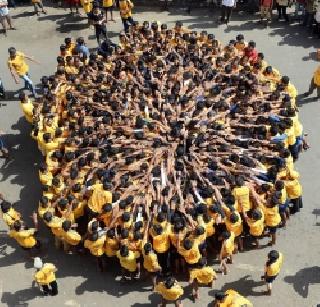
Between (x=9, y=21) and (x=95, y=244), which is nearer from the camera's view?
(x=95, y=244)

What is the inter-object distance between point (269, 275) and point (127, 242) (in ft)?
Answer: 10.1

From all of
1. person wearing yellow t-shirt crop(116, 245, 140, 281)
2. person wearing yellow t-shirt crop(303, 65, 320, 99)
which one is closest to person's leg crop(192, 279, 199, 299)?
person wearing yellow t-shirt crop(116, 245, 140, 281)

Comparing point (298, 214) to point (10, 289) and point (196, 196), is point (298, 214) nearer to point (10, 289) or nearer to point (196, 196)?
point (196, 196)

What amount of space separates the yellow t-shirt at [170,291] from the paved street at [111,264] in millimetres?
857

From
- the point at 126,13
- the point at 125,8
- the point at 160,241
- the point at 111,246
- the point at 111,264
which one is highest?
the point at 125,8

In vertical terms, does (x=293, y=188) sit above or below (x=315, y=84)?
below

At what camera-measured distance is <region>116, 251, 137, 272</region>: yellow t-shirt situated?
12.6 metres

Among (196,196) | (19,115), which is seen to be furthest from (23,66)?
(196,196)

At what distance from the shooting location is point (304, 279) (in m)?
13.2

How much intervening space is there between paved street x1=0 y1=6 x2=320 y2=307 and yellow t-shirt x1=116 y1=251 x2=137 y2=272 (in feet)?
2.47

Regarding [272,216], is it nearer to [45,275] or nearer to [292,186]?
[292,186]

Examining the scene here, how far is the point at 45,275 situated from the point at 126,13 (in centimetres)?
1146

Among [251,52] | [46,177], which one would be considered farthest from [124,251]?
[251,52]

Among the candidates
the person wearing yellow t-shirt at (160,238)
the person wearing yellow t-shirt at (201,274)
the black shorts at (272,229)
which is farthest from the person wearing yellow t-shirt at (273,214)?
the person wearing yellow t-shirt at (160,238)
